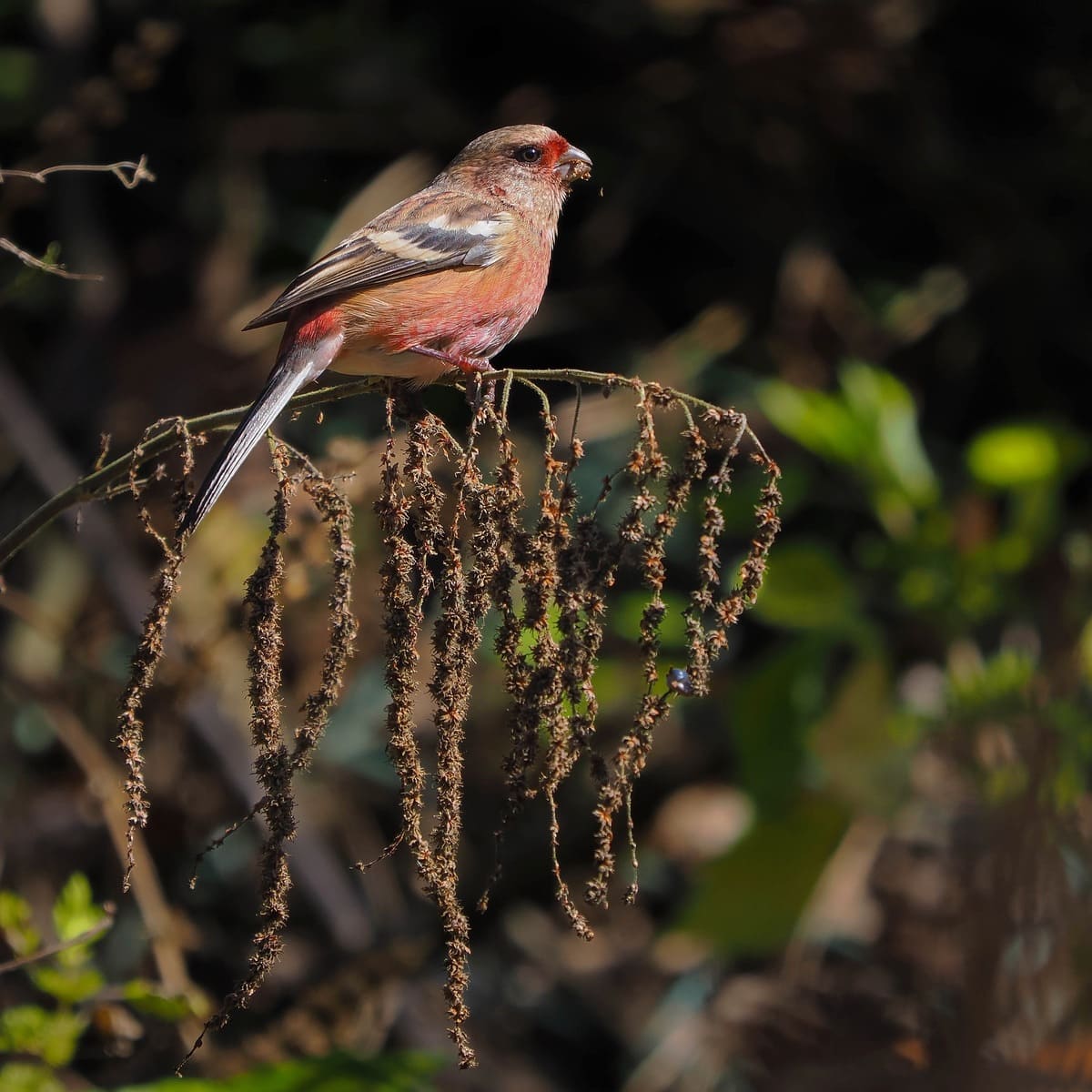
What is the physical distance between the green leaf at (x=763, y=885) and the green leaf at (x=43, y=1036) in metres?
3.11

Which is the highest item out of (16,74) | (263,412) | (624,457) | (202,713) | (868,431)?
(263,412)

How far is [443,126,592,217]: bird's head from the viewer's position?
430 cm

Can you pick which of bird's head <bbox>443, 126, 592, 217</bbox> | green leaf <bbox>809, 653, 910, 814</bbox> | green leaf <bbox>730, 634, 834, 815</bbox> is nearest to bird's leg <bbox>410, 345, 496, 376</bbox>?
bird's head <bbox>443, 126, 592, 217</bbox>

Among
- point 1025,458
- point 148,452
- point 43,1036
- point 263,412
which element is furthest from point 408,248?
point 1025,458

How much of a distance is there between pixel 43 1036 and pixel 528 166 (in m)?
2.66

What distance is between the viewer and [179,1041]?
449cm

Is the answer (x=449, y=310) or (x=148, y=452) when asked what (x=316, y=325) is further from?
(x=148, y=452)

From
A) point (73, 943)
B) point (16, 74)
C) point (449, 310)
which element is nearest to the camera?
point (73, 943)

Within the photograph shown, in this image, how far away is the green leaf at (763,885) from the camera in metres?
5.73

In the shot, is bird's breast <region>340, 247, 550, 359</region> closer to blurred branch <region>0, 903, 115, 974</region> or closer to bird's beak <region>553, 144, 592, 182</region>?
bird's beak <region>553, 144, 592, 182</region>

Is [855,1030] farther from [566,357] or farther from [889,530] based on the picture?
[566,357]

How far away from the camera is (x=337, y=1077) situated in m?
3.13

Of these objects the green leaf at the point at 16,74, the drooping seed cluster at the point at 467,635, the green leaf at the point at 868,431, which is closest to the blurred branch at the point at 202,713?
the green leaf at the point at 16,74

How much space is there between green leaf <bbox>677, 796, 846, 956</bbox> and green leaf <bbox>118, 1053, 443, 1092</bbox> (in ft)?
8.66
